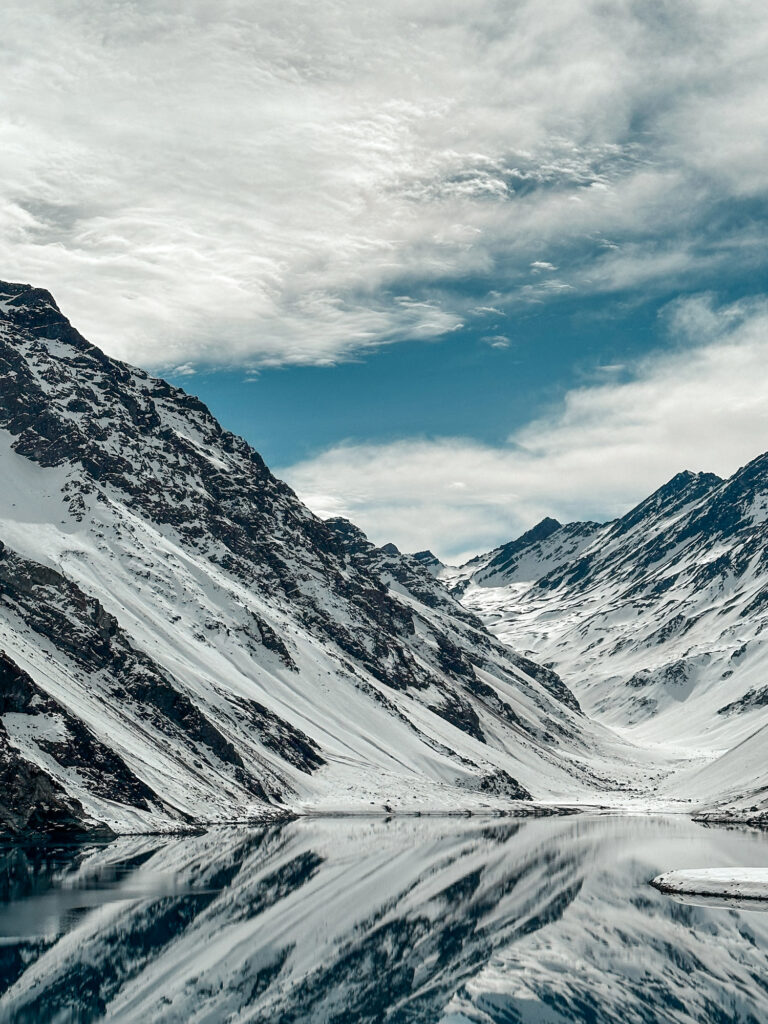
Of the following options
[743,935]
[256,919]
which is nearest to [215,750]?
[256,919]

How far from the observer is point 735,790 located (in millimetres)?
194375

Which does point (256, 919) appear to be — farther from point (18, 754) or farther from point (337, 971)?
point (18, 754)

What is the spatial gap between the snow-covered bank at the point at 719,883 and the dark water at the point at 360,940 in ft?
→ 10.1

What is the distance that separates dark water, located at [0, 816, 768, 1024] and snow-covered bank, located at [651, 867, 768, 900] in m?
3.06

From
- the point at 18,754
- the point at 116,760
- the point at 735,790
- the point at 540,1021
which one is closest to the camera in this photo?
the point at 540,1021

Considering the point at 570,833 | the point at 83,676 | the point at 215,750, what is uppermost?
the point at 83,676

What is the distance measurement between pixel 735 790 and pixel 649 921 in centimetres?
12257

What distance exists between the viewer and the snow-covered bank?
306 ft

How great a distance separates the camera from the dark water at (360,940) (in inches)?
2259

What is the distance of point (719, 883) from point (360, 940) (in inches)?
1454

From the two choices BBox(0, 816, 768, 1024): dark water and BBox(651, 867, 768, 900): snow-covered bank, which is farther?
BBox(651, 867, 768, 900): snow-covered bank

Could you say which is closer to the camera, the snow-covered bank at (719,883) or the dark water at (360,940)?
the dark water at (360,940)

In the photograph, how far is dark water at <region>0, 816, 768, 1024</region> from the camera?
57.4m

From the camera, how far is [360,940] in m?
73.8
